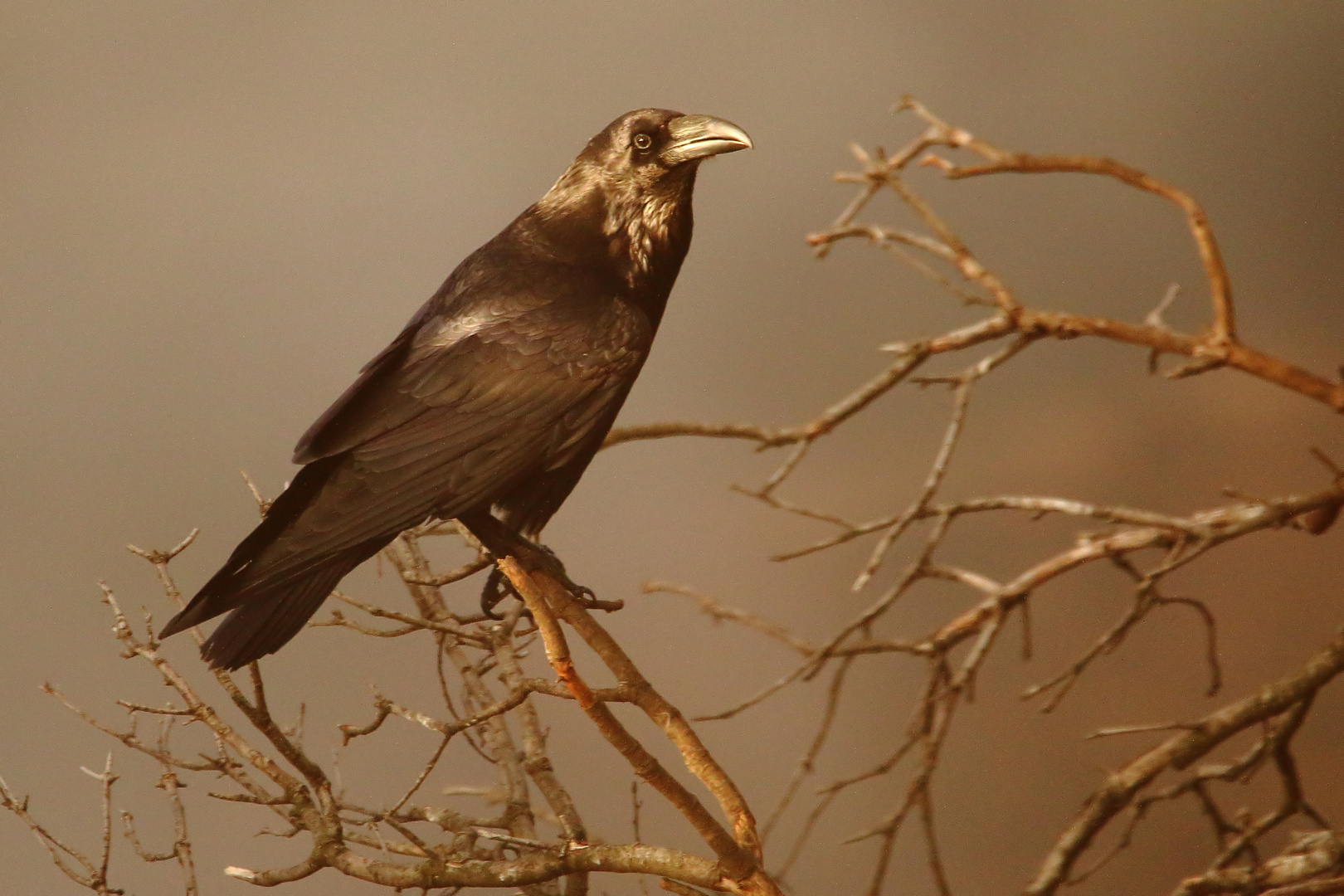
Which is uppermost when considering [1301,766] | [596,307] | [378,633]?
[596,307]

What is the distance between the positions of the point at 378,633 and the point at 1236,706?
A: 1.76 metres

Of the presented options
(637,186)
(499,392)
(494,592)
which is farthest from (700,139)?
(494,592)

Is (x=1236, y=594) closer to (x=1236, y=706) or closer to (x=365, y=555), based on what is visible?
(x=1236, y=706)

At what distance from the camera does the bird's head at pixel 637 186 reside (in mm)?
2723

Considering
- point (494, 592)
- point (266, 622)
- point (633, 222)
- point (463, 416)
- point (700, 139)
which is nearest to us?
point (266, 622)

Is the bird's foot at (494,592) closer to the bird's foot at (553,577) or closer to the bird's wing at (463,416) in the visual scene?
the bird's foot at (553,577)

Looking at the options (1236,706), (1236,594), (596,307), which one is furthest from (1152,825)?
(596,307)

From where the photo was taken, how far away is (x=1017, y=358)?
149 inches

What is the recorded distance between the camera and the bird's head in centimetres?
272

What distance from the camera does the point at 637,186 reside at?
9.04 feet

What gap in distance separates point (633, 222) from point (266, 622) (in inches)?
47.0

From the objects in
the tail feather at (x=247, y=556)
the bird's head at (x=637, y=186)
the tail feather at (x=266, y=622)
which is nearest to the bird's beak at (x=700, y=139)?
the bird's head at (x=637, y=186)

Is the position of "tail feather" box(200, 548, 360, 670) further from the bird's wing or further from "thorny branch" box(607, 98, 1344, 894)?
"thorny branch" box(607, 98, 1344, 894)

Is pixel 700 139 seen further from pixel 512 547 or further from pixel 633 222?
pixel 512 547
